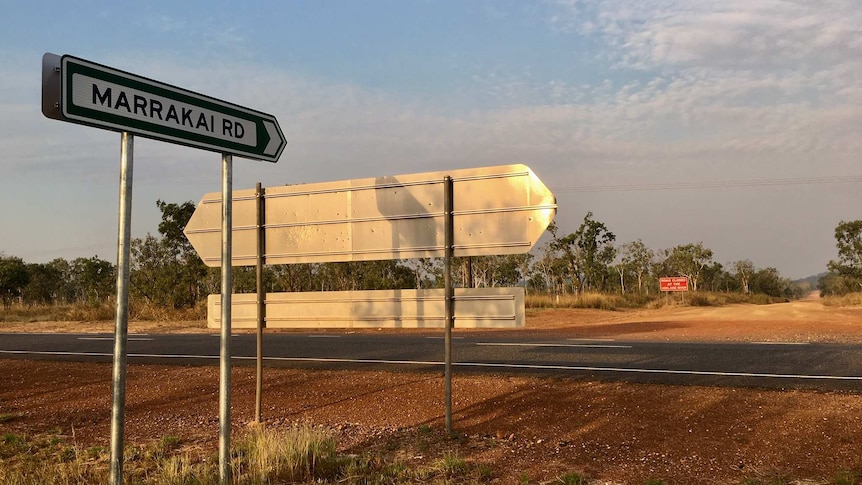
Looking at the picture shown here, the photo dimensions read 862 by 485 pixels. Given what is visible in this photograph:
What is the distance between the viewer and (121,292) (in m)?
3.46

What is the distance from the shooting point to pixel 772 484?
4.59 meters

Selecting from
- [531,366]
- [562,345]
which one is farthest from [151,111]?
[562,345]

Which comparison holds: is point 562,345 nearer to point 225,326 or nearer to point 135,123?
point 225,326

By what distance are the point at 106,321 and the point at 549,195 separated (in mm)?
29870

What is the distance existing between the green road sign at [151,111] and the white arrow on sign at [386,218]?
1.95m

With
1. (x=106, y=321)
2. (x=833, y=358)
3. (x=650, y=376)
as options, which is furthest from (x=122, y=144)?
(x=106, y=321)

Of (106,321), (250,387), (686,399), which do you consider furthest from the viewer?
(106,321)

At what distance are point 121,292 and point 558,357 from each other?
9527 mm

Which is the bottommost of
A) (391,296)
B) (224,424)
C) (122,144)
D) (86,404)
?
(86,404)

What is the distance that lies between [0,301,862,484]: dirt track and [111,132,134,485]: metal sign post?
267cm

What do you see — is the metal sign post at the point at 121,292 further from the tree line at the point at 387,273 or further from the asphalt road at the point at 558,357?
the tree line at the point at 387,273

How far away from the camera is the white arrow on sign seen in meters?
6.08

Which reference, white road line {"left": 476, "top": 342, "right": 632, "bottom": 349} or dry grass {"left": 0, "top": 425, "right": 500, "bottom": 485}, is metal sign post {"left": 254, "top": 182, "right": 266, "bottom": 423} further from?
white road line {"left": 476, "top": 342, "right": 632, "bottom": 349}

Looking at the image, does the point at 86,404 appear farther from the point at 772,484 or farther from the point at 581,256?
the point at 581,256
